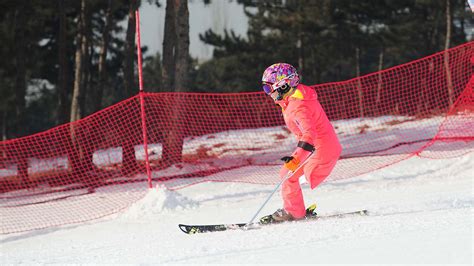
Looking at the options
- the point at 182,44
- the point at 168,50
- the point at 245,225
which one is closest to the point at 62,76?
the point at 168,50

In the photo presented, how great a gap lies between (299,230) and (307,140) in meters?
0.87

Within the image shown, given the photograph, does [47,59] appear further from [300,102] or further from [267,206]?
[300,102]

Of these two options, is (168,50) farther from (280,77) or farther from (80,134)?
(280,77)

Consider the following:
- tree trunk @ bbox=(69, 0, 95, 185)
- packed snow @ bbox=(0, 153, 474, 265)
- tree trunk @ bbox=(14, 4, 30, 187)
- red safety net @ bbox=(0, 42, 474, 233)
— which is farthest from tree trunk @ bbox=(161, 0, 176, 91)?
packed snow @ bbox=(0, 153, 474, 265)

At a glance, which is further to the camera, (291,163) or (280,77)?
(280,77)

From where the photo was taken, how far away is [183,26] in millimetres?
12867

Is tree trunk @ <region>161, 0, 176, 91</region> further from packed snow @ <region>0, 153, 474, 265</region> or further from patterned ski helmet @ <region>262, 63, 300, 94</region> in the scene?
patterned ski helmet @ <region>262, 63, 300, 94</region>

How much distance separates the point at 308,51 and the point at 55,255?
3829 cm

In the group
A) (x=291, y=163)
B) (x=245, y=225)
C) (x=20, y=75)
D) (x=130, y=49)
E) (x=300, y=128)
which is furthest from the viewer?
(x=20, y=75)

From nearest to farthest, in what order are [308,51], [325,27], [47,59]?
[47,59]
[325,27]
[308,51]

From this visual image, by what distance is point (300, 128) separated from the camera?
5988 mm

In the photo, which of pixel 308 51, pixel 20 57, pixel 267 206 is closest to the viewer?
pixel 267 206

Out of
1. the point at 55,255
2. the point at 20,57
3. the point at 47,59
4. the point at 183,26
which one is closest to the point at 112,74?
the point at 47,59

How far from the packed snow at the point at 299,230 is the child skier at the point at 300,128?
41cm
